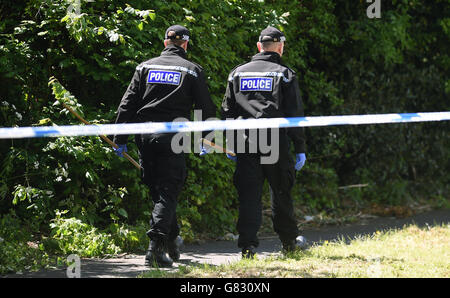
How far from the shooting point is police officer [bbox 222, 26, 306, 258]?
21.0 ft

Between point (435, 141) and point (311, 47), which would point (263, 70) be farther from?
point (435, 141)

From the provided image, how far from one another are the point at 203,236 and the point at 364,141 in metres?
3.75

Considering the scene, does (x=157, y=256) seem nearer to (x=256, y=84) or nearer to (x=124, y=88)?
(x=256, y=84)

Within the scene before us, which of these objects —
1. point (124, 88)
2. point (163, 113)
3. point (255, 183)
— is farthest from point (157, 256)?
point (124, 88)

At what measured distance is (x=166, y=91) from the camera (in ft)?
20.3

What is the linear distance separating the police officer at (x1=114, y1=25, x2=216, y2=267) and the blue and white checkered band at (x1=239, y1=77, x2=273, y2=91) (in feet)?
1.25

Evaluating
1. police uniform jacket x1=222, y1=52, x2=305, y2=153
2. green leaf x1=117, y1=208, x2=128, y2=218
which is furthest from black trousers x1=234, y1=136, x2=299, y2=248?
green leaf x1=117, y1=208, x2=128, y2=218

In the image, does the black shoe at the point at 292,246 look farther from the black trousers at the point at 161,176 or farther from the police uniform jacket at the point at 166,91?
the police uniform jacket at the point at 166,91

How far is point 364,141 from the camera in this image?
432 inches

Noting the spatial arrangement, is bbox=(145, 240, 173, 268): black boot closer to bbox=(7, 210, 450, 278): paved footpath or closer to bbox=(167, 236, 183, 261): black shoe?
bbox=(7, 210, 450, 278): paved footpath

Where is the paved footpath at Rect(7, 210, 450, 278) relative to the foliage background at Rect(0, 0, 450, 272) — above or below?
below

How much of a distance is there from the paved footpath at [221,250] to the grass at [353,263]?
1.57 feet

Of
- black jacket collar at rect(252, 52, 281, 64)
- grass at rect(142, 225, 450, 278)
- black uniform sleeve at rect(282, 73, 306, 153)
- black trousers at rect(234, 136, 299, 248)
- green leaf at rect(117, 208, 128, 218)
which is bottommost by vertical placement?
grass at rect(142, 225, 450, 278)
